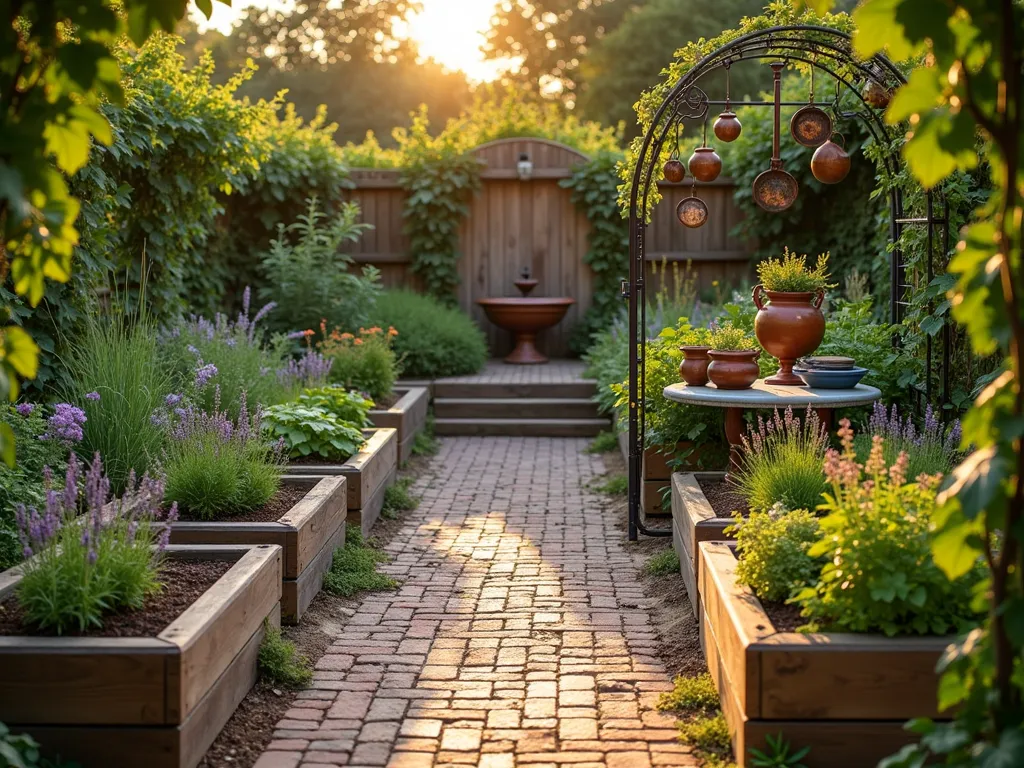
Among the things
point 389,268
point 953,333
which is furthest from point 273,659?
point 389,268

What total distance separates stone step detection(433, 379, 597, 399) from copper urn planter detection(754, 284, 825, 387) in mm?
4736

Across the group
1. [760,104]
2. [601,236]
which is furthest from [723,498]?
[601,236]

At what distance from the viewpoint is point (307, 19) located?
31594 millimetres

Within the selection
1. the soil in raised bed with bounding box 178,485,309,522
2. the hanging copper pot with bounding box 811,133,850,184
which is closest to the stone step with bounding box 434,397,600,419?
the hanging copper pot with bounding box 811,133,850,184

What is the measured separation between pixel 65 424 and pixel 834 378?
3.70 m

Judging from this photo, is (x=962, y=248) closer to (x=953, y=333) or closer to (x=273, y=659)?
(x=273, y=659)

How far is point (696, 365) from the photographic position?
6.00m

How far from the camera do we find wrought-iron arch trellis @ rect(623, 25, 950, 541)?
596 cm

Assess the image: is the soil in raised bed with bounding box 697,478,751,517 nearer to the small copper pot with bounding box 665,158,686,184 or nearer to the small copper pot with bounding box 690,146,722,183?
the small copper pot with bounding box 690,146,722,183

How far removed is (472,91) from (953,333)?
93.4 feet

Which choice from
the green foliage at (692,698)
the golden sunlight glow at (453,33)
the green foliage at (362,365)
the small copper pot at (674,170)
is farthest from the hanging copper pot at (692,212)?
the golden sunlight glow at (453,33)

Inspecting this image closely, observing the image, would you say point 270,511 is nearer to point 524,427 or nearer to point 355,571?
point 355,571

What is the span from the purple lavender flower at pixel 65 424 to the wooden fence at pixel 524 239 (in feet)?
27.5

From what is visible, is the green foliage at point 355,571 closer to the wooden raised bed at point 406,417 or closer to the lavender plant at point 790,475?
the wooden raised bed at point 406,417
